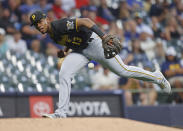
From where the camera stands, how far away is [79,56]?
6191mm

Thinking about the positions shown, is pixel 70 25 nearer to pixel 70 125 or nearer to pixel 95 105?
pixel 70 125

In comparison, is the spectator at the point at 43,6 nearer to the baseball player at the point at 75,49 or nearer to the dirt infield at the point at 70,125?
the baseball player at the point at 75,49

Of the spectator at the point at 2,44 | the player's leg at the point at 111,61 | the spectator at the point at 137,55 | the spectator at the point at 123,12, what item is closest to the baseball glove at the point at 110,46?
the player's leg at the point at 111,61

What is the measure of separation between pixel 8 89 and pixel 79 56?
3206 mm

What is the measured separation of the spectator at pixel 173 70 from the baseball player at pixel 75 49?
4303 mm

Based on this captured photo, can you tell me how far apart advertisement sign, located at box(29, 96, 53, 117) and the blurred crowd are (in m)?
1.15

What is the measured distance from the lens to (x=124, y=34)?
39.9 feet

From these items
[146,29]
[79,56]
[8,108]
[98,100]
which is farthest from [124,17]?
[79,56]

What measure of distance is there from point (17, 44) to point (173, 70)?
4.11m

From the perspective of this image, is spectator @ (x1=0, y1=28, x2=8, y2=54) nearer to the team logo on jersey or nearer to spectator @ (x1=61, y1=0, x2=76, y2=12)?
spectator @ (x1=61, y1=0, x2=76, y2=12)

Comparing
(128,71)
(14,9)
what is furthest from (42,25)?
(14,9)

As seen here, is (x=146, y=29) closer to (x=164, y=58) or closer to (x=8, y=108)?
(x=164, y=58)

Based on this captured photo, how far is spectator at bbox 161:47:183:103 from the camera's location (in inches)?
413

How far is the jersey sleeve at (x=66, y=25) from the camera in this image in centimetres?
582
